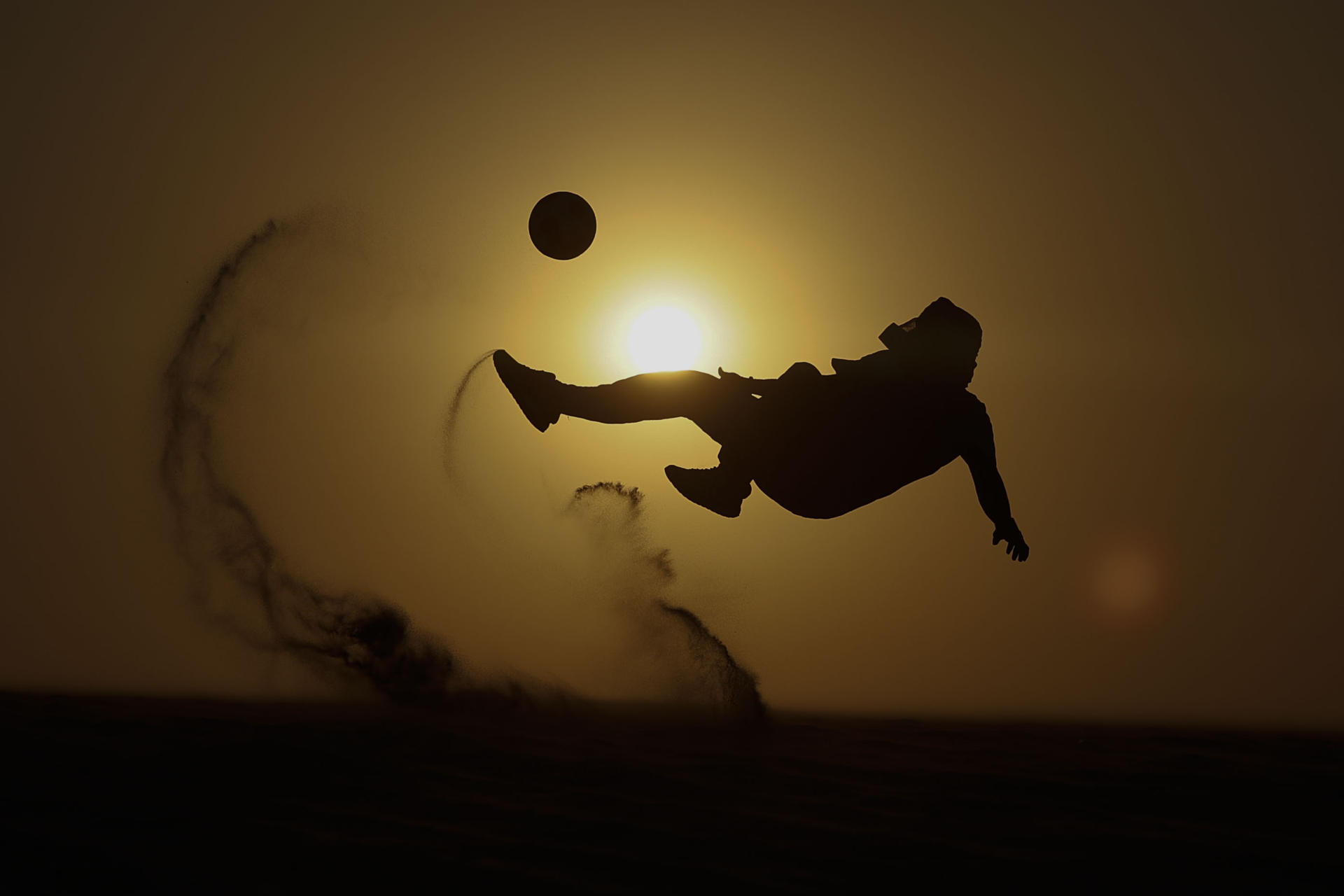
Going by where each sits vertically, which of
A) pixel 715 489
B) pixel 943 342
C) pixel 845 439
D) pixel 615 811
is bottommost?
pixel 615 811

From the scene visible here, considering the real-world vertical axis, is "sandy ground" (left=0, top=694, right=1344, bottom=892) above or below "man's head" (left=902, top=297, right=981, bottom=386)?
below

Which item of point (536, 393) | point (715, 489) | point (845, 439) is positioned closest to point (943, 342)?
point (845, 439)

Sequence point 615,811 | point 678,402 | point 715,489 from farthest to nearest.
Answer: point 715,489 < point 678,402 < point 615,811

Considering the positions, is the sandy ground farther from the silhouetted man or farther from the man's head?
the man's head

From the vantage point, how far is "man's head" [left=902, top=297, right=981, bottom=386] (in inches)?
185

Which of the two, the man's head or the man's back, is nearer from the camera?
the man's back

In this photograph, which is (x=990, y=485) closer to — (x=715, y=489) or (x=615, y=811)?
(x=715, y=489)

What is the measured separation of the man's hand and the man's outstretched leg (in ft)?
4.53

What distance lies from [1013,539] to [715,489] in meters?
1.59

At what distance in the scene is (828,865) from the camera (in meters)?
3.86

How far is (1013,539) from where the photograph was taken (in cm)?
525

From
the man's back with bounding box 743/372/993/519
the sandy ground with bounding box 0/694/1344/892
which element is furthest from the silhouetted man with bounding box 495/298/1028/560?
the sandy ground with bounding box 0/694/1344/892

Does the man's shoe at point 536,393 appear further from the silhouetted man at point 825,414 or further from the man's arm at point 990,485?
the man's arm at point 990,485

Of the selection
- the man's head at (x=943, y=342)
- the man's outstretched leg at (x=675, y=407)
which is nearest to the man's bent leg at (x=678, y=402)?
the man's outstretched leg at (x=675, y=407)
